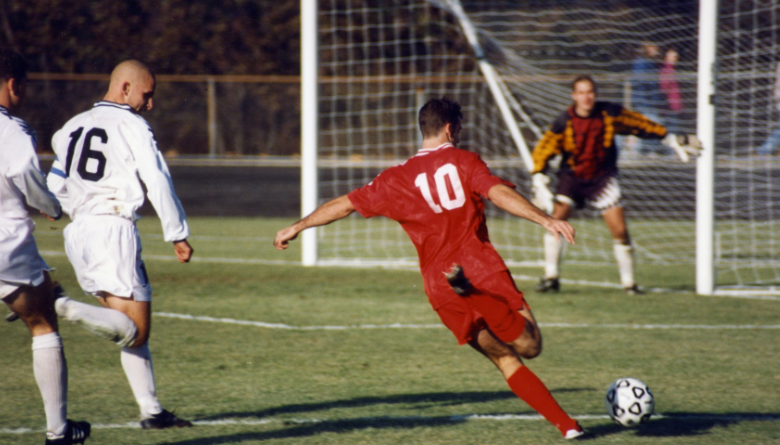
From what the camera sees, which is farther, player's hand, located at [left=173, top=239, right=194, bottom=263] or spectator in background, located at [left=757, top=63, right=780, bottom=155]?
spectator in background, located at [left=757, top=63, right=780, bottom=155]

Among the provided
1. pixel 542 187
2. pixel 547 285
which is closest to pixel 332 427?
pixel 542 187

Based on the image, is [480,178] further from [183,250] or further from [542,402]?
[183,250]

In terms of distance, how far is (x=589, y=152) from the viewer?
26.3ft

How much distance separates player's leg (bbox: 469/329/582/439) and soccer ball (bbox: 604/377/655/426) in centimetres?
41

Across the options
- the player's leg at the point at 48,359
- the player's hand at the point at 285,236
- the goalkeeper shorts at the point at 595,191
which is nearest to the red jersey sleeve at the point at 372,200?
the player's hand at the point at 285,236

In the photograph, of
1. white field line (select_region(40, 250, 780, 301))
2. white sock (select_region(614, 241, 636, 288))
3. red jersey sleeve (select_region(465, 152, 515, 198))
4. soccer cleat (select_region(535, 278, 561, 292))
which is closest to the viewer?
red jersey sleeve (select_region(465, 152, 515, 198))

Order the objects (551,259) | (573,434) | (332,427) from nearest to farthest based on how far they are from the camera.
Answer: (573,434)
(332,427)
(551,259)

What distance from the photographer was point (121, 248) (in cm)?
394

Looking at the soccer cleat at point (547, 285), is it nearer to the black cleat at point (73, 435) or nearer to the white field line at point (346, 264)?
the white field line at point (346, 264)

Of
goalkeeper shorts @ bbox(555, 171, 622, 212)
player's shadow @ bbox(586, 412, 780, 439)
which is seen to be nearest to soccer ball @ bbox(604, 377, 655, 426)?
player's shadow @ bbox(586, 412, 780, 439)

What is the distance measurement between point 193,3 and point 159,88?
451 cm

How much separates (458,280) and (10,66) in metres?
2.17

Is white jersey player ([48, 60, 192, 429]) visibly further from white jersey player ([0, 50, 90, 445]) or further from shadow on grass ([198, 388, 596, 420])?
shadow on grass ([198, 388, 596, 420])

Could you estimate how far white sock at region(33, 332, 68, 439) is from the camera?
374 centimetres
